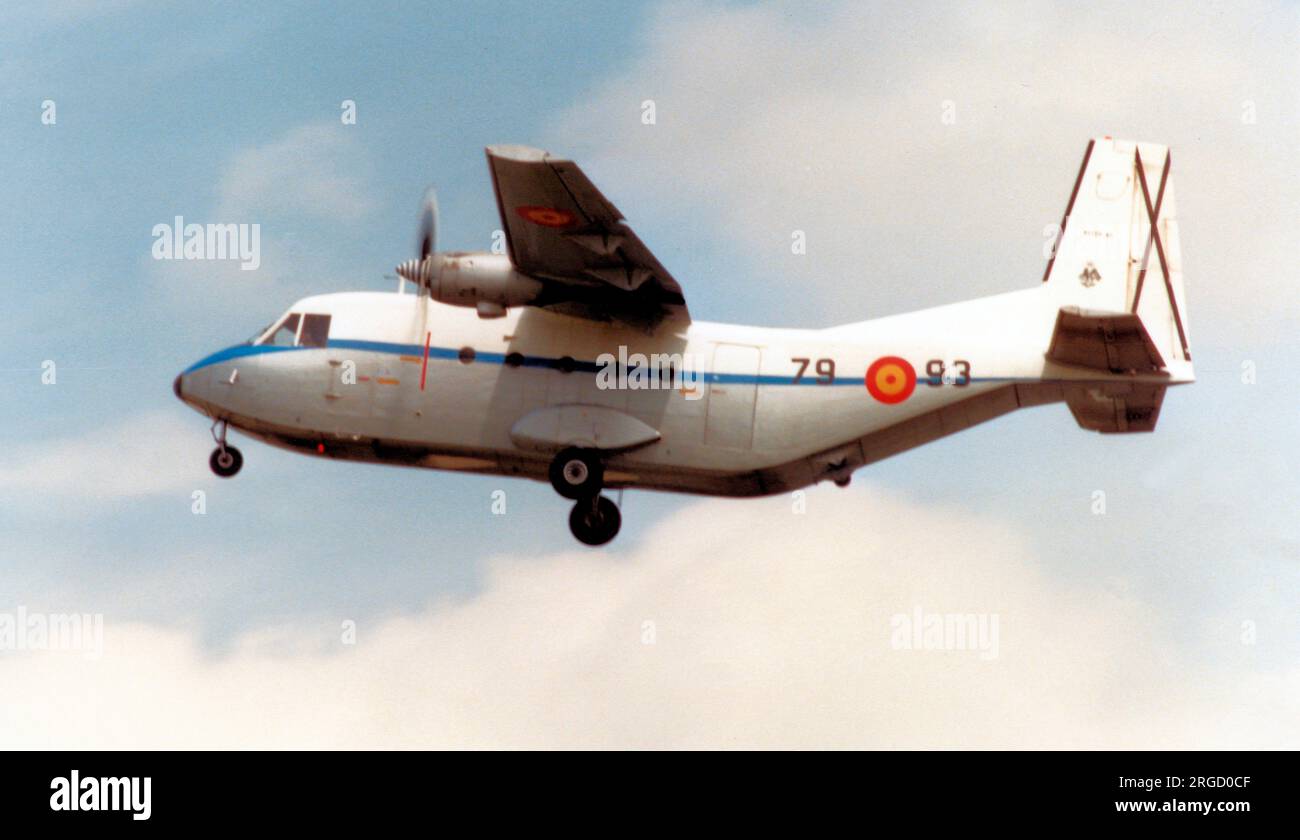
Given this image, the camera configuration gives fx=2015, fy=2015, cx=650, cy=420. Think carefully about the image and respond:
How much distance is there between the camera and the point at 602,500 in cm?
2862

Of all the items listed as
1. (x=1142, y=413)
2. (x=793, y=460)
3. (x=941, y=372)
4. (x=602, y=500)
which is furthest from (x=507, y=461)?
(x=1142, y=413)

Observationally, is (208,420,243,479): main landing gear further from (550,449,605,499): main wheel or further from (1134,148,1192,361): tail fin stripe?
(1134,148,1192,361): tail fin stripe

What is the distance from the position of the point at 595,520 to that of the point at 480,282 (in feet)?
12.4

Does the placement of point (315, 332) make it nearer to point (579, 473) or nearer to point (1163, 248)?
point (579, 473)

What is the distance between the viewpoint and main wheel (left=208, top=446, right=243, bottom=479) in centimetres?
2966

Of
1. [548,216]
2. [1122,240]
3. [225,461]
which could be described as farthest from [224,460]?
[1122,240]

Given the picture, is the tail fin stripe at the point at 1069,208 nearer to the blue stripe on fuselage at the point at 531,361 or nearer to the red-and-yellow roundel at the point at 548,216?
the blue stripe on fuselage at the point at 531,361

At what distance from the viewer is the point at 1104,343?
27031 mm

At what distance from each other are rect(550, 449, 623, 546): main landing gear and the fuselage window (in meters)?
3.83

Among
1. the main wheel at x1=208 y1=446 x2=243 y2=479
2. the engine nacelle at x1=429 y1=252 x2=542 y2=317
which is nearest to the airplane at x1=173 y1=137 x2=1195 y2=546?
the engine nacelle at x1=429 y1=252 x2=542 y2=317

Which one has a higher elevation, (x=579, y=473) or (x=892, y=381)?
(x=892, y=381)

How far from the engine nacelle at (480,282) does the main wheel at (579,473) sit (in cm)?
228

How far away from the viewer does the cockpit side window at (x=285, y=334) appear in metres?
29.1
